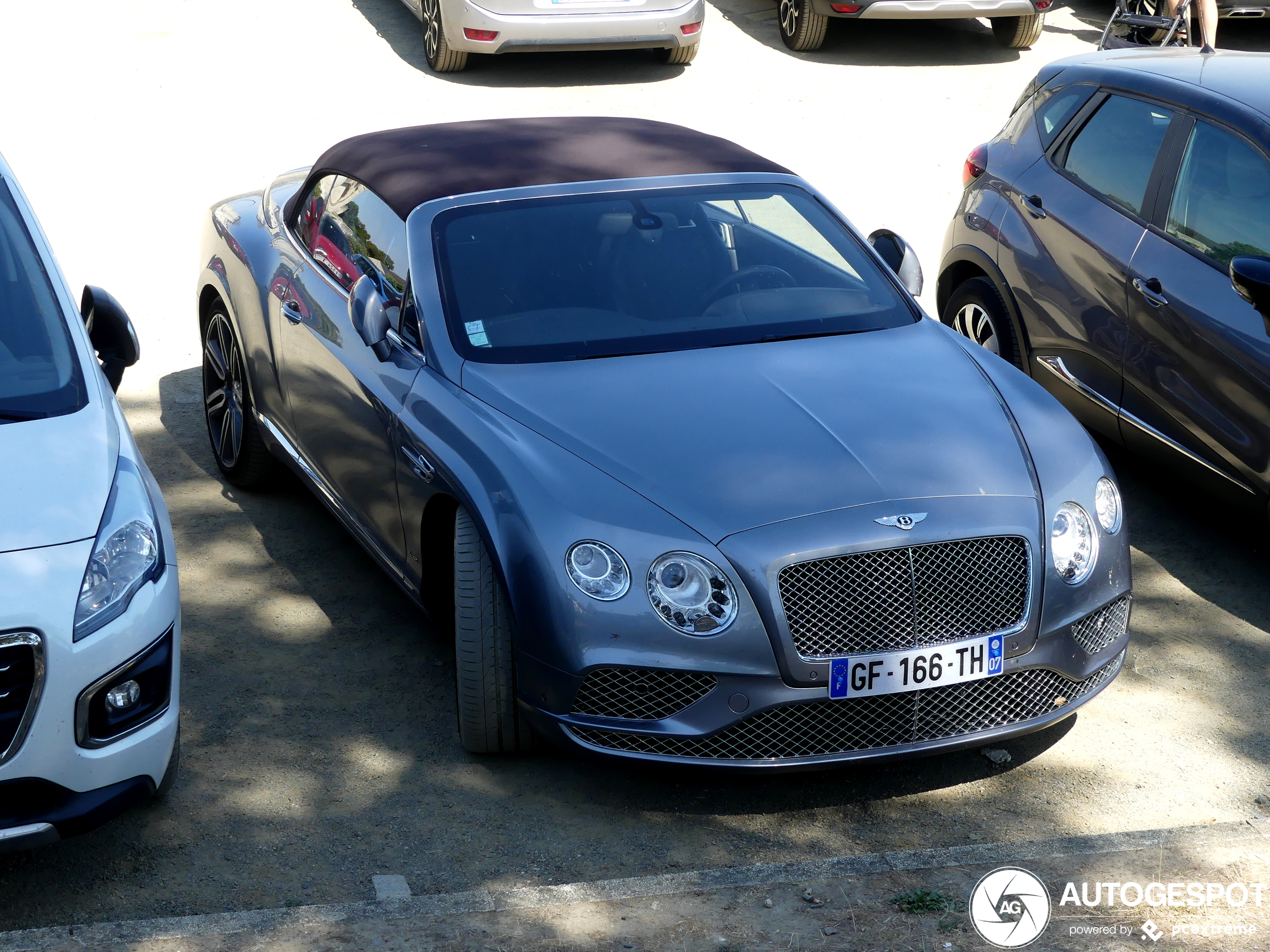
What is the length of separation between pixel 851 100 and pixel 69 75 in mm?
6672

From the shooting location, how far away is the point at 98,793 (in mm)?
3521

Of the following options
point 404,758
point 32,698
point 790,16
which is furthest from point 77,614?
point 790,16

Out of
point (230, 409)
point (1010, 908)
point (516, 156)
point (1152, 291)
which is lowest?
point (230, 409)

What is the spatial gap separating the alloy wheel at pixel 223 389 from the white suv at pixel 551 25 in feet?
20.7

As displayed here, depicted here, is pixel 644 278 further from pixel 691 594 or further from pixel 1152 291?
pixel 1152 291

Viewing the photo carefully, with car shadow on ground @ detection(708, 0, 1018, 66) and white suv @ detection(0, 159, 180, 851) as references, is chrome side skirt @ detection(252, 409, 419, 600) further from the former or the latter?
car shadow on ground @ detection(708, 0, 1018, 66)

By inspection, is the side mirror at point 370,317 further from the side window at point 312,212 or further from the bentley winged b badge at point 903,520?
the bentley winged b badge at point 903,520

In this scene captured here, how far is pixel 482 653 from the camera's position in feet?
13.6

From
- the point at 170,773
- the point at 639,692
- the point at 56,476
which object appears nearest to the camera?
the point at 56,476

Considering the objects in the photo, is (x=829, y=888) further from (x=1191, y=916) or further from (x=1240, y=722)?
(x=1240, y=722)

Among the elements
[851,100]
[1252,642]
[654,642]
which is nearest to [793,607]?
[654,642]

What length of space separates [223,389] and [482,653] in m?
2.86

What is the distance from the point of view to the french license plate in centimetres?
387
